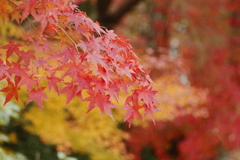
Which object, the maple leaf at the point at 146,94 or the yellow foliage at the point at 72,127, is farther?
the yellow foliage at the point at 72,127

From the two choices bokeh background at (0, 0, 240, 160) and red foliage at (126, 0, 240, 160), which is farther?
red foliage at (126, 0, 240, 160)

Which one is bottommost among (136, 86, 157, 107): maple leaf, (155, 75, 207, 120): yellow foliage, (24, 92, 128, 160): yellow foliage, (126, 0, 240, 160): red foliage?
(136, 86, 157, 107): maple leaf

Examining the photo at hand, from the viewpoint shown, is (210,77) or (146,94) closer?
(146,94)

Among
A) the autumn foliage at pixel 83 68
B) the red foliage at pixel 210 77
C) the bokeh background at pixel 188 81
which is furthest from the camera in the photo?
the red foliage at pixel 210 77

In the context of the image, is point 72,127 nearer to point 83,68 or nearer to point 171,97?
point 171,97

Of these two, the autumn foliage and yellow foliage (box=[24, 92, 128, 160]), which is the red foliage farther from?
the autumn foliage

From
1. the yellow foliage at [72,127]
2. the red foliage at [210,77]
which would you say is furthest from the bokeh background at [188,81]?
the yellow foliage at [72,127]

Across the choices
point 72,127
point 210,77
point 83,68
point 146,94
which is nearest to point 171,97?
point 72,127

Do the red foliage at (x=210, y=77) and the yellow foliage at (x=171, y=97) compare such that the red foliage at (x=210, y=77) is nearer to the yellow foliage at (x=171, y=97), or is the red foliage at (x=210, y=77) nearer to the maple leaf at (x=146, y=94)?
the yellow foliage at (x=171, y=97)

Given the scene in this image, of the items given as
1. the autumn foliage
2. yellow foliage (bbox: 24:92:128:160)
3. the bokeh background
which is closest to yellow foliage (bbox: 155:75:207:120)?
the bokeh background

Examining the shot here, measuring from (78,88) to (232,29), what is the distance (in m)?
7.17

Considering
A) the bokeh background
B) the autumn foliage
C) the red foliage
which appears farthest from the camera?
the red foliage

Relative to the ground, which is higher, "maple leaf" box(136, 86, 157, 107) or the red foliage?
the red foliage

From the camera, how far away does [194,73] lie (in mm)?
7020
